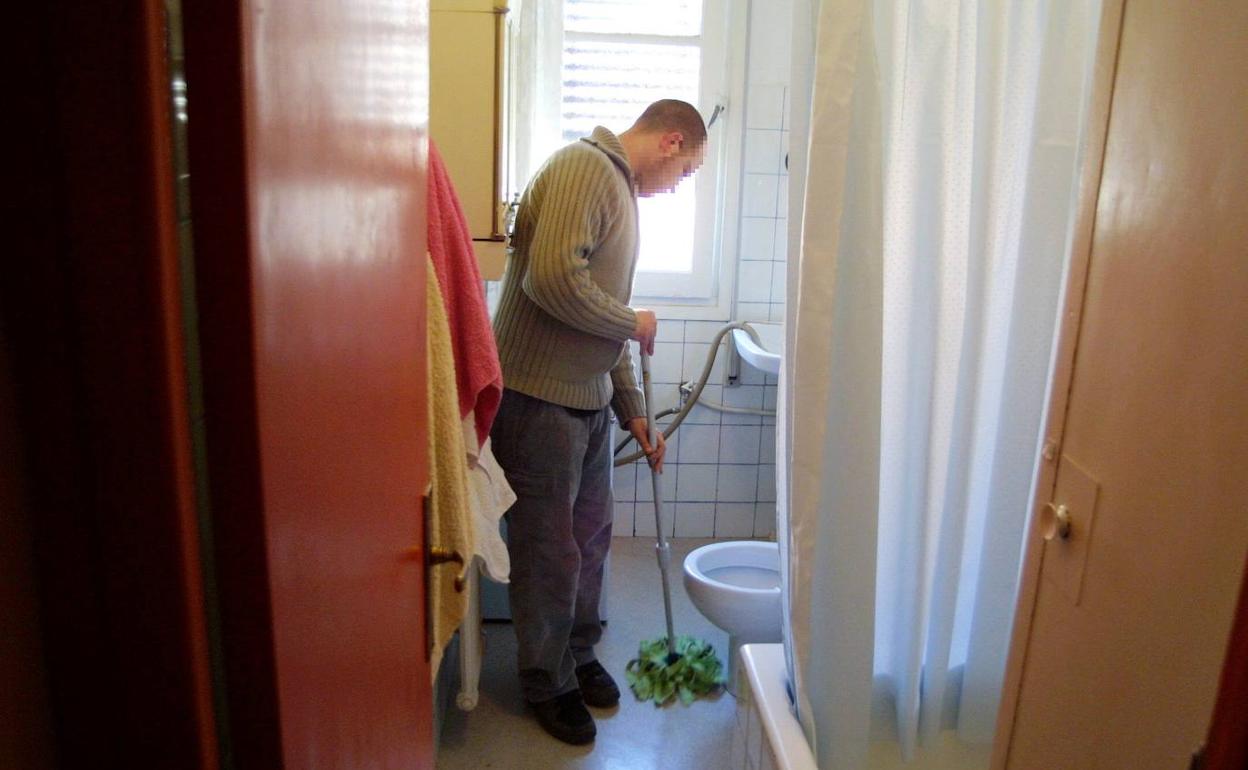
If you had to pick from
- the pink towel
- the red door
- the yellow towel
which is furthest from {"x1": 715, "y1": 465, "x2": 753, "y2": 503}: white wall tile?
the red door

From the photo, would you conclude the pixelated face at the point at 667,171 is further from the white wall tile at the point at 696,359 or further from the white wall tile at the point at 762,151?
the white wall tile at the point at 696,359

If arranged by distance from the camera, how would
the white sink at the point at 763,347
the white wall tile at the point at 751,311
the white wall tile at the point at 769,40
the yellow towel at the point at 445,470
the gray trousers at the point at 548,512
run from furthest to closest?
the white wall tile at the point at 751,311
the white wall tile at the point at 769,40
the white sink at the point at 763,347
the gray trousers at the point at 548,512
the yellow towel at the point at 445,470

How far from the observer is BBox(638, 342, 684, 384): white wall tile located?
9.89ft

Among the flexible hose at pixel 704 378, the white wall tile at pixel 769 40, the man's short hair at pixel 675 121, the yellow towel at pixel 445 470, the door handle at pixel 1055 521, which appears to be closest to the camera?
the door handle at pixel 1055 521

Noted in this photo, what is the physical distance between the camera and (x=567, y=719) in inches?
78.9

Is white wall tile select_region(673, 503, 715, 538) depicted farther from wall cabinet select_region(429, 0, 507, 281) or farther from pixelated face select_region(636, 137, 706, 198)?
wall cabinet select_region(429, 0, 507, 281)

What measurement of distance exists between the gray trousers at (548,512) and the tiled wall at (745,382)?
0.99m

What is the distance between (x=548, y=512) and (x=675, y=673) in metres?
0.65

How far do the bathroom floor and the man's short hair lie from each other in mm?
1388

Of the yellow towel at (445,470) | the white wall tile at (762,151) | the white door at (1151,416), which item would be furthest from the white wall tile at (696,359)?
the white door at (1151,416)

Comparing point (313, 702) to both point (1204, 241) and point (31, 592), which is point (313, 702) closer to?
point (31, 592)

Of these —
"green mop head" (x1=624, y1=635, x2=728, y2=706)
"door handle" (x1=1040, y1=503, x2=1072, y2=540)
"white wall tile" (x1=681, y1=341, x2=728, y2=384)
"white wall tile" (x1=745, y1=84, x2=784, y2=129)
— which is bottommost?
"green mop head" (x1=624, y1=635, x2=728, y2=706)

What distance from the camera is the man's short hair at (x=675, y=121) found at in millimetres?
2010

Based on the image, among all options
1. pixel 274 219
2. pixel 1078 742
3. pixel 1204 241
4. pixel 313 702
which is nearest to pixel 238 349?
pixel 274 219
